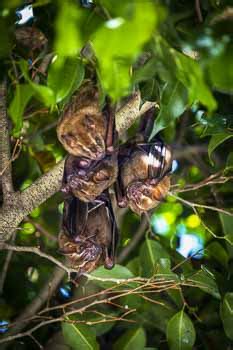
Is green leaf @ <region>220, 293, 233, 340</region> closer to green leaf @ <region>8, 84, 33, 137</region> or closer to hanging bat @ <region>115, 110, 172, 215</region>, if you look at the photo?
hanging bat @ <region>115, 110, 172, 215</region>

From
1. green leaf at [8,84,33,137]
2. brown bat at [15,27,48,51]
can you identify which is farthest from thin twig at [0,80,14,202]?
green leaf at [8,84,33,137]

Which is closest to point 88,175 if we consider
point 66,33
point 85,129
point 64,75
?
point 85,129

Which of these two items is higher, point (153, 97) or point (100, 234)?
point (153, 97)

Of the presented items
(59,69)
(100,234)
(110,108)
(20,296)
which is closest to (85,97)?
(110,108)

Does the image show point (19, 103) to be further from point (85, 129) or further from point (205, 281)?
point (205, 281)

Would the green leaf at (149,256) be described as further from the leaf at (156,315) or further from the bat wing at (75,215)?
the bat wing at (75,215)

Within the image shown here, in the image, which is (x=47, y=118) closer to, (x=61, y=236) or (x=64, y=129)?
(x=61, y=236)
